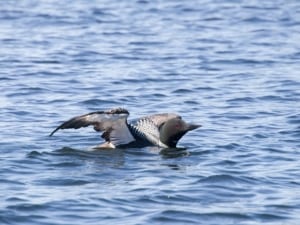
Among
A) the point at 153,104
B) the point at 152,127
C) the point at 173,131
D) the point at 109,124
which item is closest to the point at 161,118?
the point at 152,127

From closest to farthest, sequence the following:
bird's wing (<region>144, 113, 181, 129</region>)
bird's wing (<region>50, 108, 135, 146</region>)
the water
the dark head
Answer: the water
bird's wing (<region>50, 108, 135, 146</region>)
the dark head
bird's wing (<region>144, 113, 181, 129</region>)

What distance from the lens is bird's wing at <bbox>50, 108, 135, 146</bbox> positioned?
11656mm

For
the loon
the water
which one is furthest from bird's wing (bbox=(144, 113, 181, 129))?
the water

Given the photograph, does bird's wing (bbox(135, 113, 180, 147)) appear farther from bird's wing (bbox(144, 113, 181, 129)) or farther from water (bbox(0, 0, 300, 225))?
water (bbox(0, 0, 300, 225))

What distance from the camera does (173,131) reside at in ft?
39.7

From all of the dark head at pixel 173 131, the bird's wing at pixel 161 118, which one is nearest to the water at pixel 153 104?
the dark head at pixel 173 131

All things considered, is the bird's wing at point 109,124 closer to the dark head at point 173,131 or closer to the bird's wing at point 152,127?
the bird's wing at point 152,127

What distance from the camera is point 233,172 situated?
10.8 m

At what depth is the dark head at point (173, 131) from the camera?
12.1 metres

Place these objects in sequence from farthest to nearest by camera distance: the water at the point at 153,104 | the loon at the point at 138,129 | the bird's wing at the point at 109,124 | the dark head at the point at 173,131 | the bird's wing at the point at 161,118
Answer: the bird's wing at the point at 161,118 → the dark head at the point at 173,131 → the loon at the point at 138,129 → the bird's wing at the point at 109,124 → the water at the point at 153,104

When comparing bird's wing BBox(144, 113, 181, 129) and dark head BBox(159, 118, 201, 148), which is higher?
bird's wing BBox(144, 113, 181, 129)

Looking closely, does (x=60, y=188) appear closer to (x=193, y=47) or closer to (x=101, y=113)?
(x=101, y=113)

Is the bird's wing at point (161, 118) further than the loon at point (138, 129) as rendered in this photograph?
Yes

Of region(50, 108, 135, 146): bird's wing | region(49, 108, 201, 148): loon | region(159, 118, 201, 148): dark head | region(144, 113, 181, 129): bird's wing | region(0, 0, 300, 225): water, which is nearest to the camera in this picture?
region(0, 0, 300, 225): water
